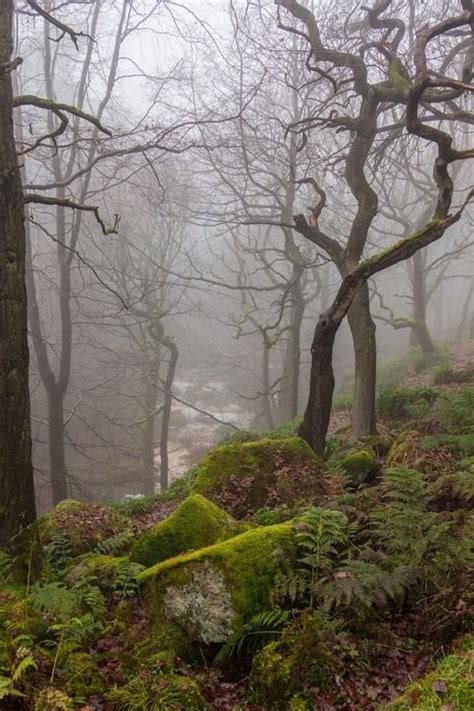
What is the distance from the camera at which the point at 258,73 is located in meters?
14.9

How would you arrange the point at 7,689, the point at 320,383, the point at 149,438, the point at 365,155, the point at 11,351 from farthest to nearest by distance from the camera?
the point at 149,438 < the point at 365,155 < the point at 320,383 < the point at 11,351 < the point at 7,689

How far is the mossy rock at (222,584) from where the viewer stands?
4.05 m

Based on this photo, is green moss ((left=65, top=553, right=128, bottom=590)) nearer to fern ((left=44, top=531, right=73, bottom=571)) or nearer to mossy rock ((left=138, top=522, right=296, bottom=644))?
fern ((left=44, top=531, right=73, bottom=571))

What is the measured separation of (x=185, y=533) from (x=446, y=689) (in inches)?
115

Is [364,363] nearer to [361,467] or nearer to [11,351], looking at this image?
[361,467]

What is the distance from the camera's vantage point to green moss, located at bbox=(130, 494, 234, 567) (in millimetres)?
5141

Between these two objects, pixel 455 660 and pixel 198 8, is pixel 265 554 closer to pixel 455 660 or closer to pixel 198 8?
pixel 455 660

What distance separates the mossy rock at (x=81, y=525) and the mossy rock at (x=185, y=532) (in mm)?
1058

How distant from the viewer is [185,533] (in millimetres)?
5203

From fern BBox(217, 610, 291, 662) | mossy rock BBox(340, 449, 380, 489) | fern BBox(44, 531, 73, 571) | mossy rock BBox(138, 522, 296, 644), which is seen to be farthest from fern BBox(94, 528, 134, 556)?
mossy rock BBox(340, 449, 380, 489)

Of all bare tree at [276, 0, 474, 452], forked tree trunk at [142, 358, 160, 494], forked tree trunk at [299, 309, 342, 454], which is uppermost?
bare tree at [276, 0, 474, 452]

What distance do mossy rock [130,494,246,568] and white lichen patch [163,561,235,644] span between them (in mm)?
806

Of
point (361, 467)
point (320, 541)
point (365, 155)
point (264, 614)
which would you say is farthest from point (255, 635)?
point (365, 155)

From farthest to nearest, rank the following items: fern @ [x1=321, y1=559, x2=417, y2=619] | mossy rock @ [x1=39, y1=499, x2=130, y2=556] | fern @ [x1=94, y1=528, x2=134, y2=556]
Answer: mossy rock @ [x1=39, y1=499, x2=130, y2=556], fern @ [x1=94, y1=528, x2=134, y2=556], fern @ [x1=321, y1=559, x2=417, y2=619]
